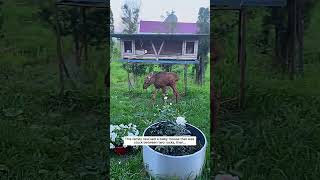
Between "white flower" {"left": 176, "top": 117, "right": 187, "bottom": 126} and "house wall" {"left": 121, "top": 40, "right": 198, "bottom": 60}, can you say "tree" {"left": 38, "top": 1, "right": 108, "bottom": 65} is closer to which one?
"house wall" {"left": 121, "top": 40, "right": 198, "bottom": 60}

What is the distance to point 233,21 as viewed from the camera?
2.26 metres

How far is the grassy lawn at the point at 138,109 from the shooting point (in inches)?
83.9

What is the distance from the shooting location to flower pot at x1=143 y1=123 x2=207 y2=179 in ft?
7.06

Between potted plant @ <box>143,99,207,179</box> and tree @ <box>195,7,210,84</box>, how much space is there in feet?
0.66

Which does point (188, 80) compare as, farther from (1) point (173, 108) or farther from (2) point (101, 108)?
(2) point (101, 108)

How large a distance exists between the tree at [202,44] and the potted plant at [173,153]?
0.20 metres

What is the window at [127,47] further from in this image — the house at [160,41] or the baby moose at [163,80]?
the baby moose at [163,80]

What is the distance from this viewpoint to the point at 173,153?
2164 mm

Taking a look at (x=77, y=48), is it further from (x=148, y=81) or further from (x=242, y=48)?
(x=242, y=48)

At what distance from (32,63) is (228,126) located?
37.4 inches

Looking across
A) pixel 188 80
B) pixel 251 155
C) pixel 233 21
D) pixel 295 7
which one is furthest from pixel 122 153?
pixel 295 7

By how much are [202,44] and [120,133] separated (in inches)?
20.5

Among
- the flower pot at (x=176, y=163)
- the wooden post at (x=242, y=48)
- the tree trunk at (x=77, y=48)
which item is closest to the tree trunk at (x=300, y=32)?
the wooden post at (x=242, y=48)

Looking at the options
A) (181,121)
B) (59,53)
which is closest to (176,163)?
(181,121)
